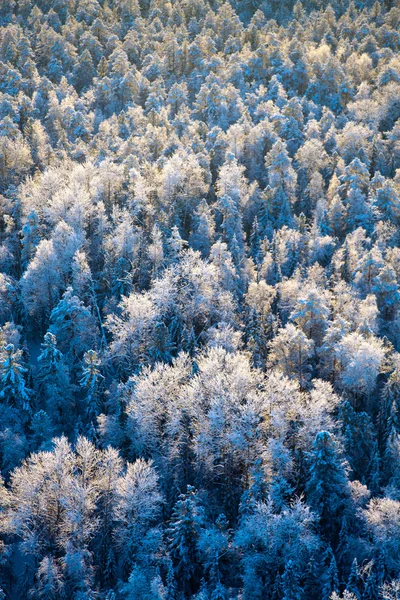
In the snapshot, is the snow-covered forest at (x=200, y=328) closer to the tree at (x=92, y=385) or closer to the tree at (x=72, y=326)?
the tree at (x=72, y=326)

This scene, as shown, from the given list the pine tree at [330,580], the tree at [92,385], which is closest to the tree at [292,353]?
the tree at [92,385]

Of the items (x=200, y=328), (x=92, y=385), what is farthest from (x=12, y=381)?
(x=200, y=328)

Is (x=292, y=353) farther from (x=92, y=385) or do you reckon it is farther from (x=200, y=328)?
(x=92, y=385)

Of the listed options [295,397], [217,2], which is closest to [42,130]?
[295,397]

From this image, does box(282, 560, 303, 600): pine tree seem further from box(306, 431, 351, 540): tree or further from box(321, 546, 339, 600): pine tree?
box(306, 431, 351, 540): tree

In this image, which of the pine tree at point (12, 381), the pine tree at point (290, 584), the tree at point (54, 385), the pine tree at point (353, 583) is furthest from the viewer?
the tree at point (54, 385)

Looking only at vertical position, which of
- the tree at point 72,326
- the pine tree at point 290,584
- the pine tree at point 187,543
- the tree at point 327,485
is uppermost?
the tree at point 72,326

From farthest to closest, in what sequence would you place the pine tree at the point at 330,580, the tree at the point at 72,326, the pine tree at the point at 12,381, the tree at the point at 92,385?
the tree at the point at 72,326 → the tree at the point at 92,385 → the pine tree at the point at 12,381 → the pine tree at the point at 330,580

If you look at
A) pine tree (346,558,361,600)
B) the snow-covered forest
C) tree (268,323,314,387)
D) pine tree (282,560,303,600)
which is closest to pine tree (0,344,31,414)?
the snow-covered forest

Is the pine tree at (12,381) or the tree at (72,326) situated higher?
the tree at (72,326)

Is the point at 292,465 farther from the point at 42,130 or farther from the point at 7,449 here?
the point at 42,130
